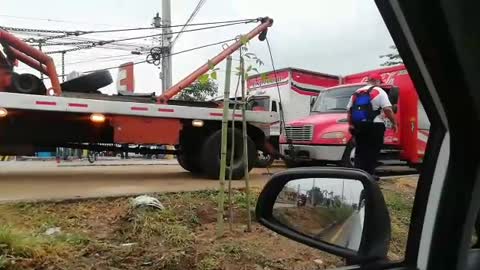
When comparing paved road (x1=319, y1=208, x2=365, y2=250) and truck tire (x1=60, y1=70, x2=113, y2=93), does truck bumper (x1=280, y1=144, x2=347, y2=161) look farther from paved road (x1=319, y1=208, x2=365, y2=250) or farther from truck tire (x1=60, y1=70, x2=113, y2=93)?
paved road (x1=319, y1=208, x2=365, y2=250)

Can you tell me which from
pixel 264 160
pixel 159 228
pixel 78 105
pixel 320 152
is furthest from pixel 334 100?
pixel 159 228

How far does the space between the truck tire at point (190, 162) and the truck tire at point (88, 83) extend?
206cm

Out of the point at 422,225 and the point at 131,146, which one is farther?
the point at 131,146

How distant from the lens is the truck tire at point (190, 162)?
913 cm

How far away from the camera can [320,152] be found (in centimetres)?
982

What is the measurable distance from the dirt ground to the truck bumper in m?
4.55

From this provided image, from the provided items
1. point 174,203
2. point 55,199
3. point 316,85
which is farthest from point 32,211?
point 316,85

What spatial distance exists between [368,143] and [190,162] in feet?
12.9

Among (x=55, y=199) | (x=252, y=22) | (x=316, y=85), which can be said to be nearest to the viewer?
(x=55, y=199)

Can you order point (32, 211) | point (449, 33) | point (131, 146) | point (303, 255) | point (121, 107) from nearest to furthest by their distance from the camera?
point (449, 33)
point (303, 255)
point (32, 211)
point (121, 107)
point (131, 146)

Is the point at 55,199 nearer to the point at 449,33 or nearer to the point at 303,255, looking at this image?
the point at 303,255

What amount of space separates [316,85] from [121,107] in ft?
31.7

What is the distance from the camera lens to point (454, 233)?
144cm

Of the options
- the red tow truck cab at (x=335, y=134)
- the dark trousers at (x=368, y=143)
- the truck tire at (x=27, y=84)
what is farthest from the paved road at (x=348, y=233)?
the red tow truck cab at (x=335, y=134)
